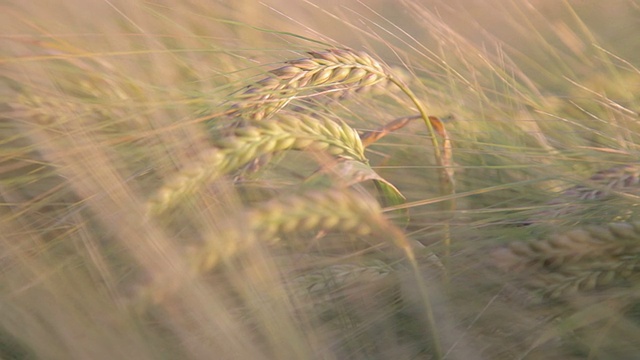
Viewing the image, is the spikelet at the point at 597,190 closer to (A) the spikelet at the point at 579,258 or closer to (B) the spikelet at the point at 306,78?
(A) the spikelet at the point at 579,258

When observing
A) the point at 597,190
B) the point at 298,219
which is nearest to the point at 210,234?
the point at 298,219

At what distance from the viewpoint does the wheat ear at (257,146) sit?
0.62m

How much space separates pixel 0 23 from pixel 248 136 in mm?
328

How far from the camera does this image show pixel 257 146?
663mm

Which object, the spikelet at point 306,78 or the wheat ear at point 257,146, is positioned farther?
the spikelet at point 306,78

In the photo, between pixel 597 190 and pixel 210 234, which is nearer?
pixel 210 234

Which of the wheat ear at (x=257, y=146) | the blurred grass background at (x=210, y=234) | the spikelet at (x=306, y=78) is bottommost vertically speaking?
the blurred grass background at (x=210, y=234)

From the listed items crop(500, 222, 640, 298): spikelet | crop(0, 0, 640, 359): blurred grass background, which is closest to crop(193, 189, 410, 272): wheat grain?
crop(0, 0, 640, 359): blurred grass background

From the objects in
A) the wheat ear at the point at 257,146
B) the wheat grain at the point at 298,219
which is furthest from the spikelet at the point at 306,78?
the wheat grain at the point at 298,219

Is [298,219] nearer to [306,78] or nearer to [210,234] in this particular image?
[210,234]

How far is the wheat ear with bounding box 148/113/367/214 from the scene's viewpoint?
0.62 metres

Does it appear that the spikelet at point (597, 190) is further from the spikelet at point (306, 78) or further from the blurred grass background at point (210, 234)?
the spikelet at point (306, 78)

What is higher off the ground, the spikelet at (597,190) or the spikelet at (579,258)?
the spikelet at (597,190)

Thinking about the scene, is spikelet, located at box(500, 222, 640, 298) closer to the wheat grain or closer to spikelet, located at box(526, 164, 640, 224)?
spikelet, located at box(526, 164, 640, 224)
